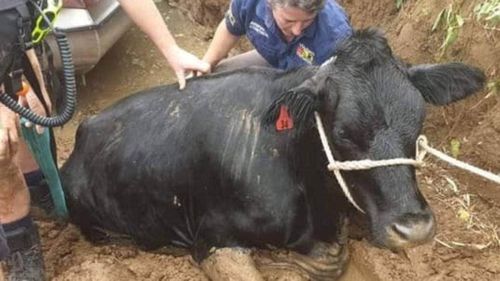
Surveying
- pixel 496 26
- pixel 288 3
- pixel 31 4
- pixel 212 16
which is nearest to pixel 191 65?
pixel 288 3

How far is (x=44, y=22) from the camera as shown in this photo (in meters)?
3.38

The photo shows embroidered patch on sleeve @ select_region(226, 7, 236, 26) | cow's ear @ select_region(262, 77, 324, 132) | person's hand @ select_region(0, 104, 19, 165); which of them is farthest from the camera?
embroidered patch on sleeve @ select_region(226, 7, 236, 26)

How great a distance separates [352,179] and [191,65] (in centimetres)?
130

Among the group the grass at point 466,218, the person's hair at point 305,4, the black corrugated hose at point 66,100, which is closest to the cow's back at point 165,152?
the person's hair at point 305,4

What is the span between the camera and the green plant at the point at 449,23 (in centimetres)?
432

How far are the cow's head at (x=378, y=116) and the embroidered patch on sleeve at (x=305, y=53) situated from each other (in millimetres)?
857

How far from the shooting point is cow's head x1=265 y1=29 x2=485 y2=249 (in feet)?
10.1

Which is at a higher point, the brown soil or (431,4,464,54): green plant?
(431,4,464,54): green plant

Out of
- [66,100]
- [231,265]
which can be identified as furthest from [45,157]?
[231,265]

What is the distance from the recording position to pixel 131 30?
22.8ft

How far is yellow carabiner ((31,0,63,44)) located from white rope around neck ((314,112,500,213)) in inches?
47.5

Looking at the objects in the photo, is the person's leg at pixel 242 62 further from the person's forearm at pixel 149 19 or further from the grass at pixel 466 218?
the grass at pixel 466 218

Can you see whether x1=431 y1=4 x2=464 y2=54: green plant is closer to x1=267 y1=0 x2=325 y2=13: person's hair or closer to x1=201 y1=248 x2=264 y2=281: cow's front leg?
x1=267 y1=0 x2=325 y2=13: person's hair

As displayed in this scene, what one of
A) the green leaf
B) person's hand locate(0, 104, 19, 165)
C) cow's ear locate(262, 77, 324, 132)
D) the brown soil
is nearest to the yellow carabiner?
person's hand locate(0, 104, 19, 165)
